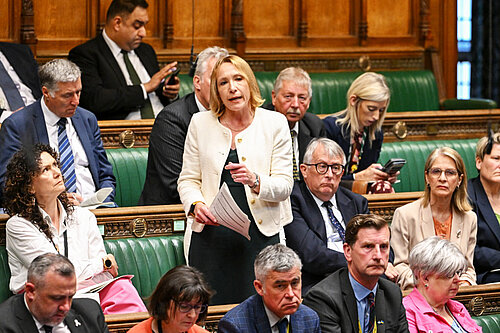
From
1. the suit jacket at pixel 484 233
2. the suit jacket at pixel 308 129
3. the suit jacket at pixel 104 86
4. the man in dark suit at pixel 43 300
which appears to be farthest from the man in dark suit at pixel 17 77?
the suit jacket at pixel 484 233

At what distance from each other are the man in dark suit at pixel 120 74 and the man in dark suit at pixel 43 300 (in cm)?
242

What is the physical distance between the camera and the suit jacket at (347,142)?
4898 millimetres

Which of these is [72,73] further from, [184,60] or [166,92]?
A: [184,60]

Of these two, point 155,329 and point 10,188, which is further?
point 10,188

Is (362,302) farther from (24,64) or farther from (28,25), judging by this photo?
(28,25)

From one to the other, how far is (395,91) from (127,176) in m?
2.78

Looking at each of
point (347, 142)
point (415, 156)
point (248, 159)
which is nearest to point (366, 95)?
point (347, 142)

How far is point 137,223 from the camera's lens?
13.3ft

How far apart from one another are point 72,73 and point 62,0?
2354 mm

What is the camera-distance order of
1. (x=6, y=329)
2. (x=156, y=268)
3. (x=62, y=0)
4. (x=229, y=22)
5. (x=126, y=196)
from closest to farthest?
(x=6, y=329)
(x=156, y=268)
(x=126, y=196)
(x=62, y=0)
(x=229, y=22)

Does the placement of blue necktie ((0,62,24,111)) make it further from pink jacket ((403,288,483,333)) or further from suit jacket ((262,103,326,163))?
pink jacket ((403,288,483,333))

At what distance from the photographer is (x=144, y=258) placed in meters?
4.01

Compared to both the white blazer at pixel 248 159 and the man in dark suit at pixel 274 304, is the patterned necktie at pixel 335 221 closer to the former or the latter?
the white blazer at pixel 248 159

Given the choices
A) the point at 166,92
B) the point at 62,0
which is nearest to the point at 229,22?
the point at 62,0
